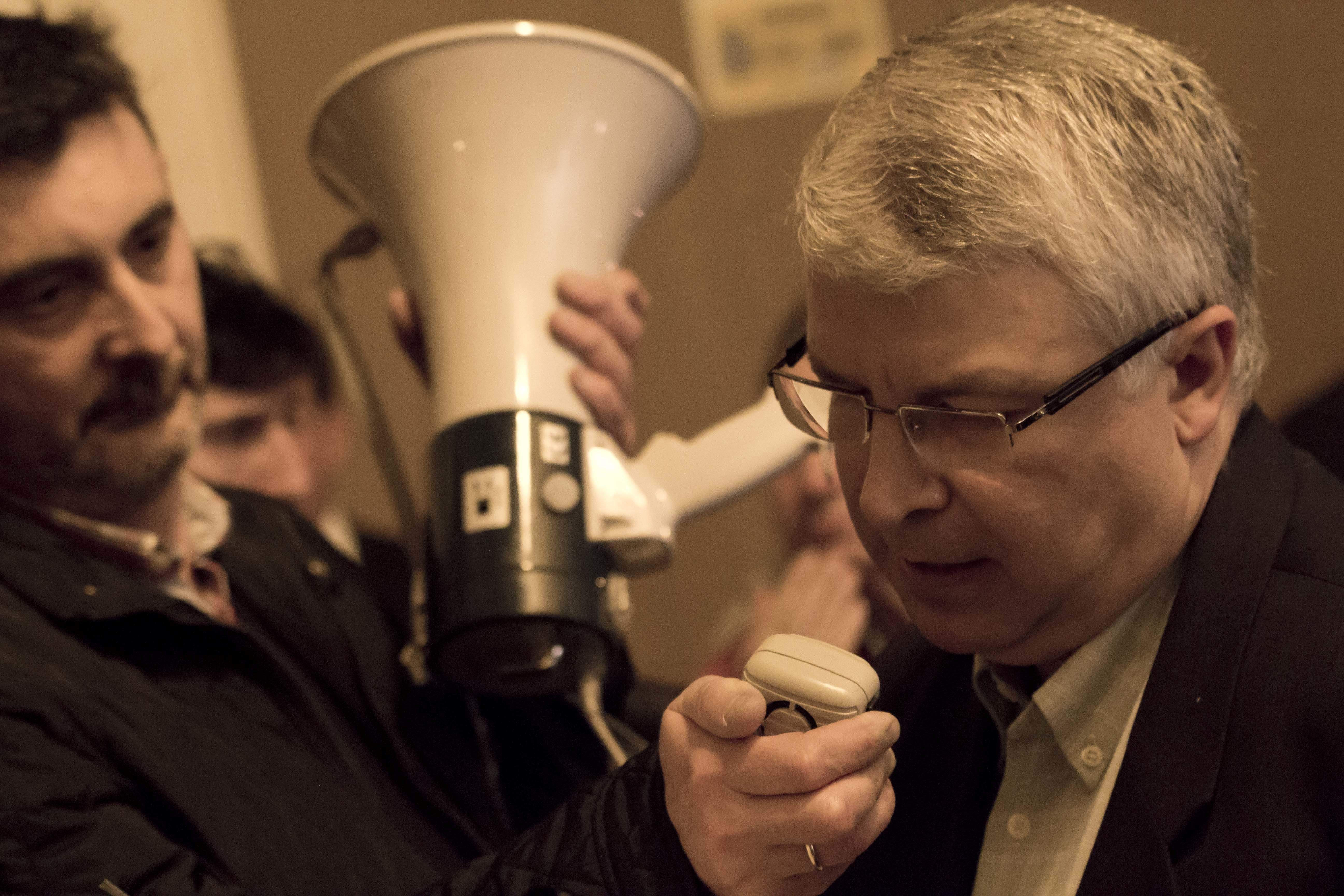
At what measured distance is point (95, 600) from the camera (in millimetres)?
1040

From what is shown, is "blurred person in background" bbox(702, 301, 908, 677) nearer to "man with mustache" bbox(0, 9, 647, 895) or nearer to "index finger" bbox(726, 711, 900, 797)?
"man with mustache" bbox(0, 9, 647, 895)

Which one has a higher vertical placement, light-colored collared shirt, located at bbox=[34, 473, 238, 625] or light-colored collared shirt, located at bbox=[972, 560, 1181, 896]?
light-colored collared shirt, located at bbox=[972, 560, 1181, 896]

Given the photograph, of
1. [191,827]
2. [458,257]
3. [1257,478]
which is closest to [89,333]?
[458,257]

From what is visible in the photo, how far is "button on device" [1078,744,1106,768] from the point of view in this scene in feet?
2.48

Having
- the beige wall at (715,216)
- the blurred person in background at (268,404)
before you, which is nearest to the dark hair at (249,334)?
the blurred person in background at (268,404)

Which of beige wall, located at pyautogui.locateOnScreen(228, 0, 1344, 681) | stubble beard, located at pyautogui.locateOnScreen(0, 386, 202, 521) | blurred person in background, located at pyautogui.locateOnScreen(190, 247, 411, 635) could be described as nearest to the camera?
stubble beard, located at pyautogui.locateOnScreen(0, 386, 202, 521)

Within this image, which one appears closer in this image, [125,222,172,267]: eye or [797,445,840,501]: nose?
[125,222,172,267]: eye

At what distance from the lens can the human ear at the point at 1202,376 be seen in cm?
70

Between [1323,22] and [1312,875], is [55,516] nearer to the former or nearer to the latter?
[1312,875]

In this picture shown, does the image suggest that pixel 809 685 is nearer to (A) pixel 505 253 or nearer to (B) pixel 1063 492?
(B) pixel 1063 492

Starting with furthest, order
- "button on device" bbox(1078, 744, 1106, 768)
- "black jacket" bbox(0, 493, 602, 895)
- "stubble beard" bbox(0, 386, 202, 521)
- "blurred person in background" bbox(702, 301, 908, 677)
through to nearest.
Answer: "blurred person in background" bbox(702, 301, 908, 677) < "stubble beard" bbox(0, 386, 202, 521) < "black jacket" bbox(0, 493, 602, 895) < "button on device" bbox(1078, 744, 1106, 768)

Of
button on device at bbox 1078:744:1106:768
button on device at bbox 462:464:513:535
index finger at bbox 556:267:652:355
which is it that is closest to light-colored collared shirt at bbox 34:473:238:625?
button on device at bbox 462:464:513:535

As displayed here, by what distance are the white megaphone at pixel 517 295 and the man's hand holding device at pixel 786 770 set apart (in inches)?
14.0

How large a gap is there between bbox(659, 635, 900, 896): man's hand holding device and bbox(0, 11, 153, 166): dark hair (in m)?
0.86
